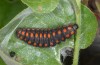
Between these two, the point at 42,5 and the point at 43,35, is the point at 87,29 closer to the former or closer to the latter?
the point at 43,35

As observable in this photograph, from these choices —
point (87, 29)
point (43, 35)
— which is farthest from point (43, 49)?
point (87, 29)

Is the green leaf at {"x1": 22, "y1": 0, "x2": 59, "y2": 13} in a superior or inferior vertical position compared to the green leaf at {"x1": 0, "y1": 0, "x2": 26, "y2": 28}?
superior

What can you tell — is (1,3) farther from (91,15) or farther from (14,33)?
(91,15)

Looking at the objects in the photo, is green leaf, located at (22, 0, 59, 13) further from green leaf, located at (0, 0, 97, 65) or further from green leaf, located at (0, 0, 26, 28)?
green leaf, located at (0, 0, 26, 28)

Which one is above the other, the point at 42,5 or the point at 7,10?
the point at 42,5

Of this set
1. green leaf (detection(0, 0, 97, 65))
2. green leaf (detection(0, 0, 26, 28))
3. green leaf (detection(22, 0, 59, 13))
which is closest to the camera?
green leaf (detection(22, 0, 59, 13))

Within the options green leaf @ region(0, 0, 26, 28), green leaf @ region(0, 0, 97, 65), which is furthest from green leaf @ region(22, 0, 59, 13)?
green leaf @ region(0, 0, 26, 28)
